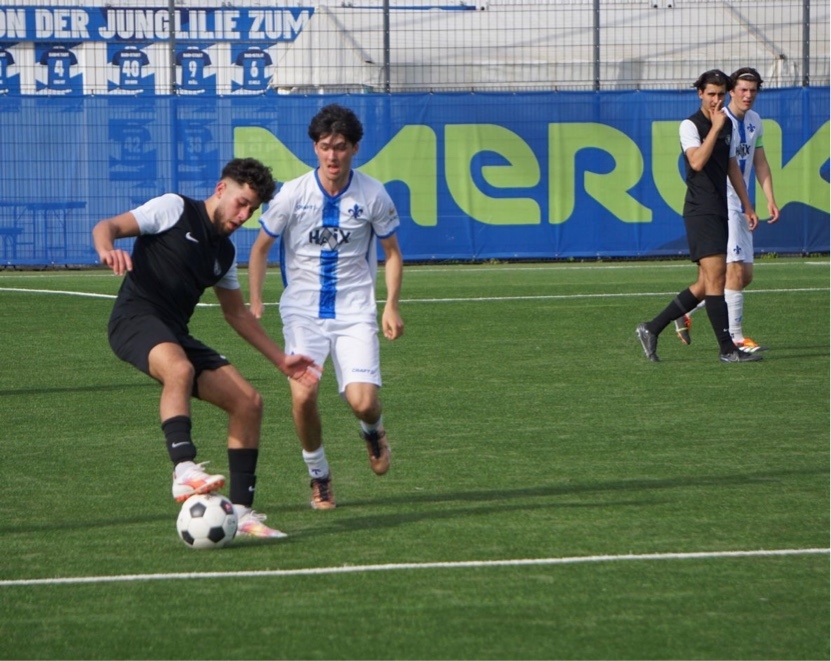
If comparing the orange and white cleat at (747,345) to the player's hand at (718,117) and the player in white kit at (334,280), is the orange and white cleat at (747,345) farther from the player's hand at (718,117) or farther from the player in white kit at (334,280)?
the player in white kit at (334,280)

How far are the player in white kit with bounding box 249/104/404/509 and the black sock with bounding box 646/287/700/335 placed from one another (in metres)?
5.06

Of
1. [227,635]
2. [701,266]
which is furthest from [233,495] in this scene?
[701,266]

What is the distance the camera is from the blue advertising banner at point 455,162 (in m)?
20.5

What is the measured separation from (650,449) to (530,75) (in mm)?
15270

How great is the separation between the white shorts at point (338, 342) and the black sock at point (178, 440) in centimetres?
100

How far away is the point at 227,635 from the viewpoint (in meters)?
4.85

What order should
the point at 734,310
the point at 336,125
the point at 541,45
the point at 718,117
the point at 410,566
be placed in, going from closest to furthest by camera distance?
the point at 410,566 < the point at 336,125 < the point at 718,117 < the point at 734,310 < the point at 541,45

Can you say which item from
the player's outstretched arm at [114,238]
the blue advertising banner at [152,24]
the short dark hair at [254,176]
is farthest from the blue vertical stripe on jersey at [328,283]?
the blue advertising banner at [152,24]

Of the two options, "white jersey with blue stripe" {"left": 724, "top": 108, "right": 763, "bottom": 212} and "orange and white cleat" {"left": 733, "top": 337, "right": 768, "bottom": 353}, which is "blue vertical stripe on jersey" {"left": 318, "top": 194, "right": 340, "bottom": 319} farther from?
"orange and white cleat" {"left": 733, "top": 337, "right": 768, "bottom": 353}

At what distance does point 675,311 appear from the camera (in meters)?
11.8

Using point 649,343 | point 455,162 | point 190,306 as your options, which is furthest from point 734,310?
point 455,162

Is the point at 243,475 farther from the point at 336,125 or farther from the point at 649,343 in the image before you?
the point at 649,343

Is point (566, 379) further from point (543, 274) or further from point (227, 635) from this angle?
point (543, 274)

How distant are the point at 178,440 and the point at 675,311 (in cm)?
660
